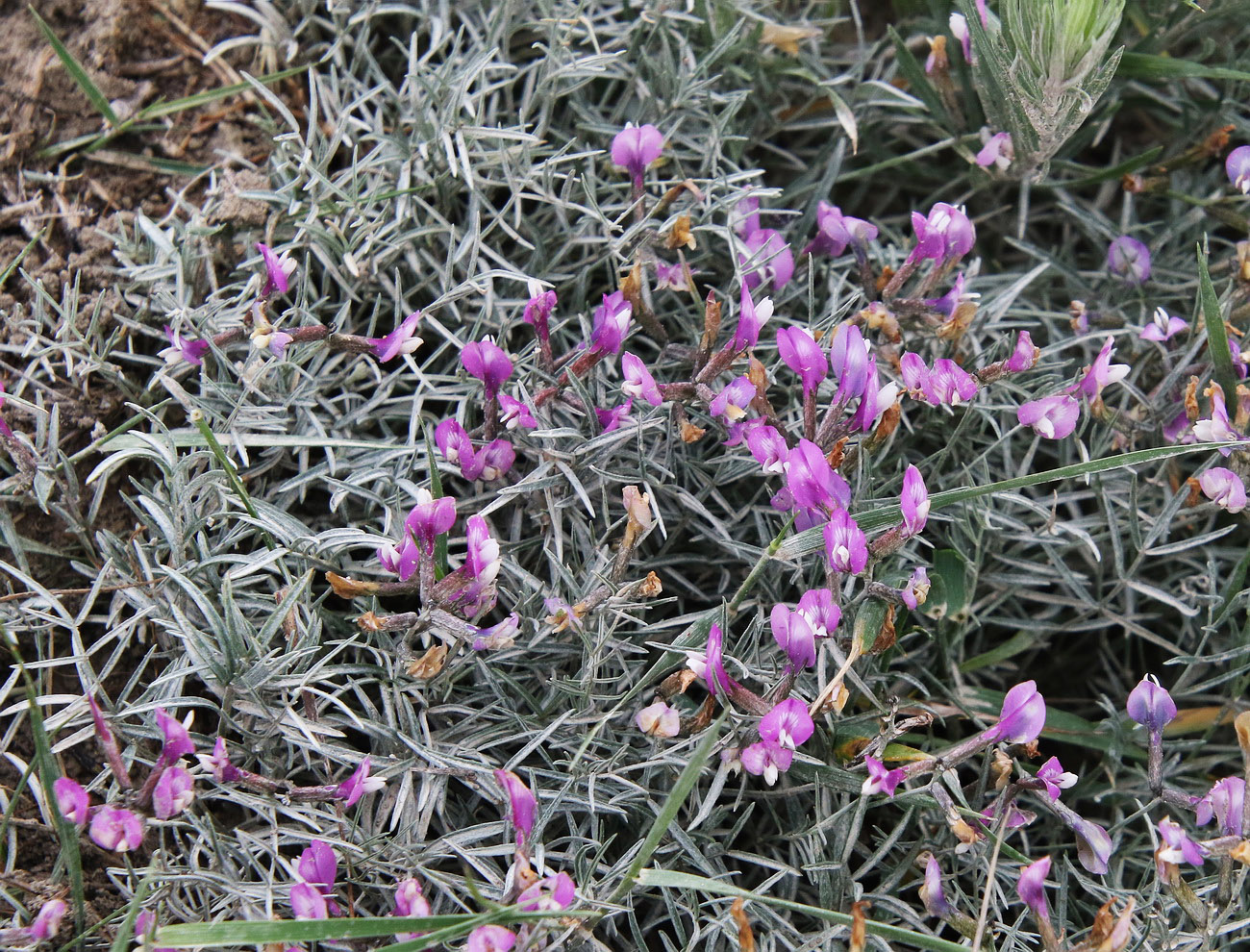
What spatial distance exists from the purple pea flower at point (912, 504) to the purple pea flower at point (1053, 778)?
1.17 feet

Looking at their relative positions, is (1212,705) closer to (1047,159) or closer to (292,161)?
(1047,159)

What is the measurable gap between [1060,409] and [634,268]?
2.26 feet

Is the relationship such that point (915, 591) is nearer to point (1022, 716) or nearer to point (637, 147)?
point (1022, 716)

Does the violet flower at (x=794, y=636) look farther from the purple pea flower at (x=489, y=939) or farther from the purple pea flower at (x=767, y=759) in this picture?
the purple pea flower at (x=489, y=939)

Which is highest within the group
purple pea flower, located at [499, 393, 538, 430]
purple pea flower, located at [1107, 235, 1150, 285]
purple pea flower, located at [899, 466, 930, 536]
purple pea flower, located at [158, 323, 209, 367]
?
purple pea flower, located at [158, 323, 209, 367]

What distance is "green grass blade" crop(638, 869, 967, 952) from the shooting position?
4.25ft

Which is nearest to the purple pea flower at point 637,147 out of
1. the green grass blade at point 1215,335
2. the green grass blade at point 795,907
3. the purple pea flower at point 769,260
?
the purple pea flower at point 769,260

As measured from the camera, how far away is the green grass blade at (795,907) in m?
1.30

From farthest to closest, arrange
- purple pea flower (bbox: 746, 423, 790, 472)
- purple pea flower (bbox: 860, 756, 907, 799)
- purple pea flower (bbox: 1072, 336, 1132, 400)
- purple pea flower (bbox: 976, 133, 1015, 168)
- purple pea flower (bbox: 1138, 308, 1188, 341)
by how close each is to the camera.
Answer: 1. purple pea flower (bbox: 976, 133, 1015, 168)
2. purple pea flower (bbox: 1138, 308, 1188, 341)
3. purple pea flower (bbox: 1072, 336, 1132, 400)
4. purple pea flower (bbox: 746, 423, 790, 472)
5. purple pea flower (bbox: 860, 756, 907, 799)

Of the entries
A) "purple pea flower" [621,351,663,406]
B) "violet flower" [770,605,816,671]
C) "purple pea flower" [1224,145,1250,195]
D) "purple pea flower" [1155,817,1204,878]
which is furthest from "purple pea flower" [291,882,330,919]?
"purple pea flower" [1224,145,1250,195]

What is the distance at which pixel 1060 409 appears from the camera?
1.54m

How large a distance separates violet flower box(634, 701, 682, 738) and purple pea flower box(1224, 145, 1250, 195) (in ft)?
4.46

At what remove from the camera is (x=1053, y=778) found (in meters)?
1.38

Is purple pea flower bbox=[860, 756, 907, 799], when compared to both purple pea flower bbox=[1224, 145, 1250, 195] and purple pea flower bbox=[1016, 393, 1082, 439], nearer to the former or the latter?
purple pea flower bbox=[1016, 393, 1082, 439]
